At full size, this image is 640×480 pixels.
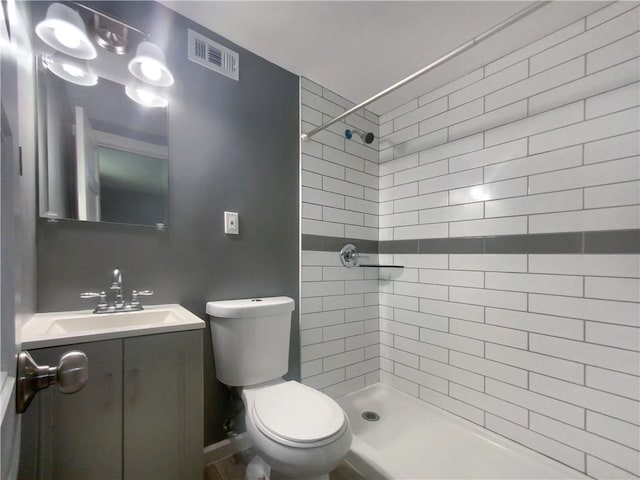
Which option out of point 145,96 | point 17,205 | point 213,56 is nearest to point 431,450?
point 17,205

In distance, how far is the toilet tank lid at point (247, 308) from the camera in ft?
4.34

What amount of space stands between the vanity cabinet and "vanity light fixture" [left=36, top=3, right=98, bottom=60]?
119 centimetres

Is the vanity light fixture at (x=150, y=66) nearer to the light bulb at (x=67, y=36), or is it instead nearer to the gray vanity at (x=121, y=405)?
the light bulb at (x=67, y=36)

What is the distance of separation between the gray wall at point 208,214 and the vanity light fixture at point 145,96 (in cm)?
6

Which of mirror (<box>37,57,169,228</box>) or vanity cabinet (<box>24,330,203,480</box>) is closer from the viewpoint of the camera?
vanity cabinet (<box>24,330,203,480</box>)

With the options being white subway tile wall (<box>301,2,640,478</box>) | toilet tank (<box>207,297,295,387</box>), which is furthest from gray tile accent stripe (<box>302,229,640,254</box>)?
toilet tank (<box>207,297,295,387</box>)

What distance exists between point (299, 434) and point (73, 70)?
1.71 metres

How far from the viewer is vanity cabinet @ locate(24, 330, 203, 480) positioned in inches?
29.9

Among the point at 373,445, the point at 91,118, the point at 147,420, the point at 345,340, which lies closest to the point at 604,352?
the point at 373,445

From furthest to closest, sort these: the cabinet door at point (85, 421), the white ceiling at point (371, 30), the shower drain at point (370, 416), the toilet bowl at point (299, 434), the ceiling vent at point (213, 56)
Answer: the shower drain at point (370, 416) < the ceiling vent at point (213, 56) < the white ceiling at point (371, 30) < the toilet bowl at point (299, 434) < the cabinet door at point (85, 421)

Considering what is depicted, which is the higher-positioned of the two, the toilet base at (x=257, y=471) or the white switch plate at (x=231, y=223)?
the white switch plate at (x=231, y=223)

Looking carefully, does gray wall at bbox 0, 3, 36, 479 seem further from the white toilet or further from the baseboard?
the baseboard

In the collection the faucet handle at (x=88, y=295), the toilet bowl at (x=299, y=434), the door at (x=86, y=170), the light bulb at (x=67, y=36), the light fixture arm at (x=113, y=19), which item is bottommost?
the toilet bowl at (x=299, y=434)

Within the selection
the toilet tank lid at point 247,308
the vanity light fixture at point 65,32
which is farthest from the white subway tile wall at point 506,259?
the vanity light fixture at point 65,32
